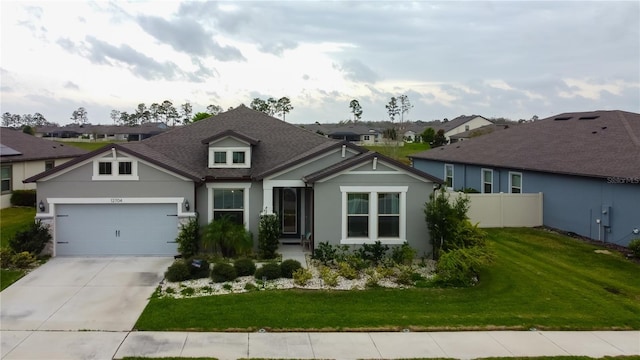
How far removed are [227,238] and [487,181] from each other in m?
15.4

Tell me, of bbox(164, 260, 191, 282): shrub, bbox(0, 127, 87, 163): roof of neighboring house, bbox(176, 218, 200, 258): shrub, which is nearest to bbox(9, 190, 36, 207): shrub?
bbox(0, 127, 87, 163): roof of neighboring house

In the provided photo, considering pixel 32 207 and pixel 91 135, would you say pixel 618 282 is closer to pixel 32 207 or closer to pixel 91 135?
pixel 32 207

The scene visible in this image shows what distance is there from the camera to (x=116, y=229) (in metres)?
16.4

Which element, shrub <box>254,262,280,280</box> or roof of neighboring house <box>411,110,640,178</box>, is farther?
roof of neighboring house <box>411,110,640,178</box>

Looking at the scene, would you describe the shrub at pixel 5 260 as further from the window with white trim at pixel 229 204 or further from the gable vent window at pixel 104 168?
the window with white trim at pixel 229 204

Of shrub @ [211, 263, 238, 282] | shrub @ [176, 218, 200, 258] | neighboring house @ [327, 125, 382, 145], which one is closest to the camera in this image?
shrub @ [211, 263, 238, 282]

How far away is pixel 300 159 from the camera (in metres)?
17.1

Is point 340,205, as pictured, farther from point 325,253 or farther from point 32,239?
point 32,239

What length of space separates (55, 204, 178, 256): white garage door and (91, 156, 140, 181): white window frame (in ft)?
3.05

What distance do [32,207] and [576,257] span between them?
24.7 metres

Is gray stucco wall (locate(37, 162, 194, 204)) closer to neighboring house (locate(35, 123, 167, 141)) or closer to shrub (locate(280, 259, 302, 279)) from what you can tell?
shrub (locate(280, 259, 302, 279))

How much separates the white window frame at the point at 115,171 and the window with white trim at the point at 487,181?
17.6 metres

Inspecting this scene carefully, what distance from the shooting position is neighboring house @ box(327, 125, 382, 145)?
9188cm

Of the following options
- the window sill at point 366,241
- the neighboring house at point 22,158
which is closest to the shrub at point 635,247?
the window sill at point 366,241
